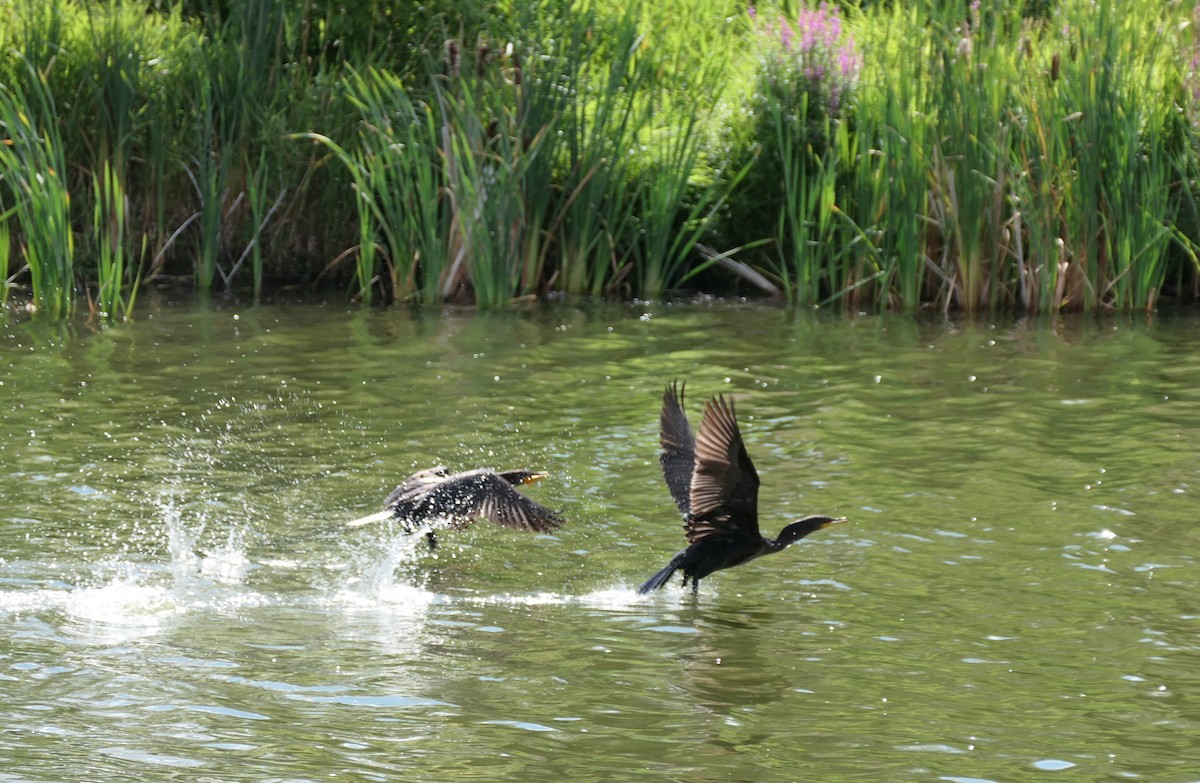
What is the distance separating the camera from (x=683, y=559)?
598 cm

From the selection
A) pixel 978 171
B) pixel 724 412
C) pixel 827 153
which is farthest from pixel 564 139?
pixel 724 412

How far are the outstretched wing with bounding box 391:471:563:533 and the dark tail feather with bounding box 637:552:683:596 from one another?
483mm

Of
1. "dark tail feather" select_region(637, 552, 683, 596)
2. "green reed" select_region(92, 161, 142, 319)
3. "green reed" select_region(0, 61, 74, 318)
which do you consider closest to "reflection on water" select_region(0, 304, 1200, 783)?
"dark tail feather" select_region(637, 552, 683, 596)

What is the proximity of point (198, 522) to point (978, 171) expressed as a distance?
635 centimetres

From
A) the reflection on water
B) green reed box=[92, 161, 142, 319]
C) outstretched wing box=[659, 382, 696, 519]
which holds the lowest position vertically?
the reflection on water

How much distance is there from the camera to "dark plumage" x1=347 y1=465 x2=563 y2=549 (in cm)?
623

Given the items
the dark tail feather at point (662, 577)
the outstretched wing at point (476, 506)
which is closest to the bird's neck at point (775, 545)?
the dark tail feather at point (662, 577)

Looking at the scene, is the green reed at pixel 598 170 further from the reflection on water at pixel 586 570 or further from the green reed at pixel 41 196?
the green reed at pixel 41 196

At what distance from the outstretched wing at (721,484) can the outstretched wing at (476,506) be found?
57 centimetres

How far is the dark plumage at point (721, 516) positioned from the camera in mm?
5711

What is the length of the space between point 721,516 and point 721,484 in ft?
0.39

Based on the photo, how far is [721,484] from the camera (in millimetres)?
5898

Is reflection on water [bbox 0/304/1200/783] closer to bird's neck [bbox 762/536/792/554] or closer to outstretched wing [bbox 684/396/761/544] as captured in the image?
bird's neck [bbox 762/536/792/554]

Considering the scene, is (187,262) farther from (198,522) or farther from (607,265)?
(198,522)
